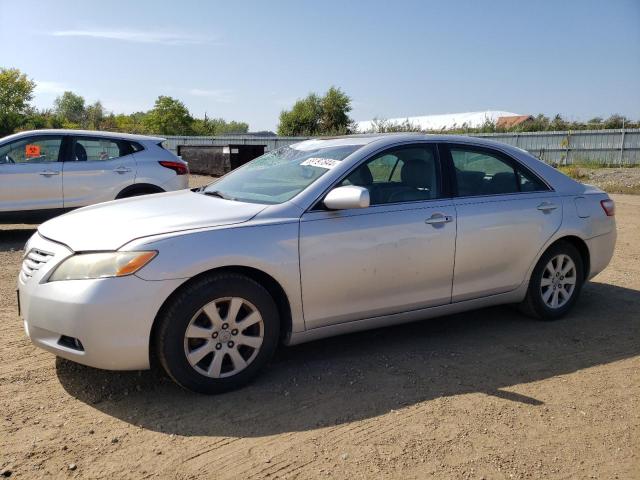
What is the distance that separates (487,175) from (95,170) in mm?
6322

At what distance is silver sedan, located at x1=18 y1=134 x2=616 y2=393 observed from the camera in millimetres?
3303

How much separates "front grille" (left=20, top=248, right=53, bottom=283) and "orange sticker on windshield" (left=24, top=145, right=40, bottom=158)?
217 inches

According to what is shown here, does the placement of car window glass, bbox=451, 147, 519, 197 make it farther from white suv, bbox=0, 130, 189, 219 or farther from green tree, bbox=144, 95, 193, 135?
green tree, bbox=144, 95, 193, 135

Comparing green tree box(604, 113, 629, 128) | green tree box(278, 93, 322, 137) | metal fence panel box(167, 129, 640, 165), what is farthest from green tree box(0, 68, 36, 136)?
green tree box(604, 113, 629, 128)

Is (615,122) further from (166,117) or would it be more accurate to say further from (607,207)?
(166,117)

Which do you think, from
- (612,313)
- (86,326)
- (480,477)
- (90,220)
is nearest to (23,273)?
(90,220)

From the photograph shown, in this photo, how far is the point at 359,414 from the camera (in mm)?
3338

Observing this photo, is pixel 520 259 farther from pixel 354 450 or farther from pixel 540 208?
pixel 354 450

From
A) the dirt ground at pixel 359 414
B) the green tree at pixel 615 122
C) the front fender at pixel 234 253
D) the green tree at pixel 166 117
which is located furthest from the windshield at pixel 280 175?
the green tree at pixel 166 117

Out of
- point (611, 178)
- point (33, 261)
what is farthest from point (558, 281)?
point (611, 178)

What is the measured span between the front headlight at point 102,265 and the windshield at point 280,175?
1.03 metres

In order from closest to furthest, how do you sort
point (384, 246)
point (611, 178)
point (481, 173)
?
point (384, 246)
point (481, 173)
point (611, 178)

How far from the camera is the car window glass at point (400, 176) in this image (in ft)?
13.7

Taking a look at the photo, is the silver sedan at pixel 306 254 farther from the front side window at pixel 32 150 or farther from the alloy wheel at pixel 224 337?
the front side window at pixel 32 150
